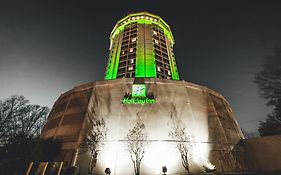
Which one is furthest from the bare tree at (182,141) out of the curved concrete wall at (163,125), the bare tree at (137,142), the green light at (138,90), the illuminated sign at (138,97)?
the green light at (138,90)

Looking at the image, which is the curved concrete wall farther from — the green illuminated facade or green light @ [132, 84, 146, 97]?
the green illuminated facade

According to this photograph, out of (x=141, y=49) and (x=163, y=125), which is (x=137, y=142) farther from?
(x=141, y=49)

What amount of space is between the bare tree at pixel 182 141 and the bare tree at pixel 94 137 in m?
8.64

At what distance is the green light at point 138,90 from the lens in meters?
24.1

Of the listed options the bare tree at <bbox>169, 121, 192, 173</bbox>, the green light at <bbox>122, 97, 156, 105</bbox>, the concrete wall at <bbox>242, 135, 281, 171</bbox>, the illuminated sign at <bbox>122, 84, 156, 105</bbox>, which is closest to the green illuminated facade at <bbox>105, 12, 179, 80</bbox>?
the illuminated sign at <bbox>122, 84, 156, 105</bbox>

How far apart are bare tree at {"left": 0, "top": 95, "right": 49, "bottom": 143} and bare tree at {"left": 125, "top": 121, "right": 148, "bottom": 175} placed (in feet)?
47.1

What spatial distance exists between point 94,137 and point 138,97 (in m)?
7.71

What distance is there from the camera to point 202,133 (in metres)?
22.7

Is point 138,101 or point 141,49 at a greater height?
point 141,49

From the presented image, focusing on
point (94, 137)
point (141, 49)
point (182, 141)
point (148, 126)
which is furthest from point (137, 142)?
point (141, 49)

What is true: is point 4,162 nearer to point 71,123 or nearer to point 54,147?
point 54,147

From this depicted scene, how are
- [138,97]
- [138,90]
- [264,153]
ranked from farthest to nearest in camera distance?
[138,90] → [138,97] → [264,153]

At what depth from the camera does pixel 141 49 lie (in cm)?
3900

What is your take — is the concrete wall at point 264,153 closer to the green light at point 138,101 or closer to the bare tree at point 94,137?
the green light at point 138,101
